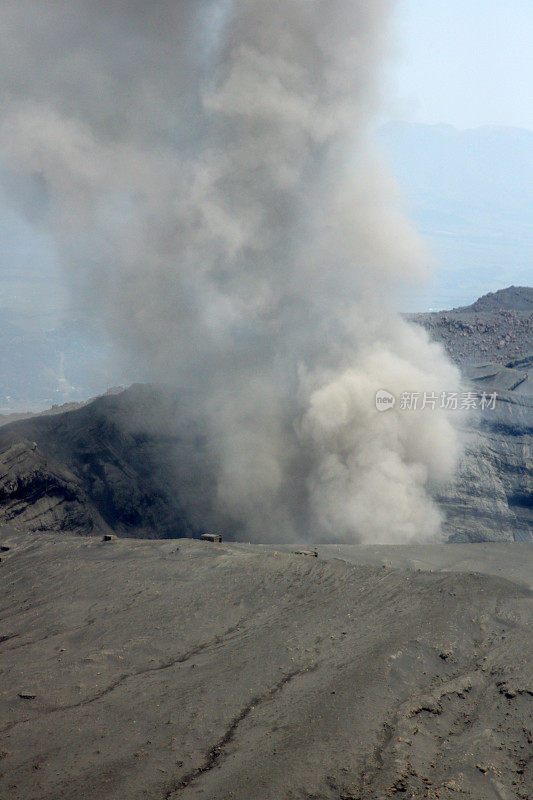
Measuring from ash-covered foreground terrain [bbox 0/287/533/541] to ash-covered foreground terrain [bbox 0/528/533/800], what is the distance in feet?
23.3

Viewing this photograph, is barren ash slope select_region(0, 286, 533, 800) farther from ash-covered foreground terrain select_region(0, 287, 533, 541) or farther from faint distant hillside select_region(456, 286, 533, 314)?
faint distant hillside select_region(456, 286, 533, 314)

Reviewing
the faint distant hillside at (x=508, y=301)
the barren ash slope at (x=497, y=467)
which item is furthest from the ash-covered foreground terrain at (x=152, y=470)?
the faint distant hillside at (x=508, y=301)

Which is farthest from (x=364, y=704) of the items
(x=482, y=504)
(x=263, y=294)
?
(x=263, y=294)

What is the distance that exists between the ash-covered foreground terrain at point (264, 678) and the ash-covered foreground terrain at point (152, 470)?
7.10m

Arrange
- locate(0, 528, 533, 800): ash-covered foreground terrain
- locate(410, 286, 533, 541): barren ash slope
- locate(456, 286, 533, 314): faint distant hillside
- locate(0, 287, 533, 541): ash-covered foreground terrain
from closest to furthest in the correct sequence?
locate(0, 528, 533, 800): ash-covered foreground terrain < locate(0, 287, 533, 541): ash-covered foreground terrain < locate(410, 286, 533, 541): barren ash slope < locate(456, 286, 533, 314): faint distant hillside

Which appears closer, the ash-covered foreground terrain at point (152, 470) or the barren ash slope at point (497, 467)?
the ash-covered foreground terrain at point (152, 470)

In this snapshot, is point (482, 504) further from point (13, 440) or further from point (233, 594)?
point (13, 440)

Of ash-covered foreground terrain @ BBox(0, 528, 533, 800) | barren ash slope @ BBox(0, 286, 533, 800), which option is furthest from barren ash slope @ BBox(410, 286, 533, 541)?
ash-covered foreground terrain @ BBox(0, 528, 533, 800)

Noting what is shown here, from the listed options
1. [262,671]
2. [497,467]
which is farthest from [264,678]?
[497,467]

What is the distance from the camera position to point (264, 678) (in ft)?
27.3

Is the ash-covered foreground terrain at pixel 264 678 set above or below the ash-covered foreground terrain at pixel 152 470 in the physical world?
below

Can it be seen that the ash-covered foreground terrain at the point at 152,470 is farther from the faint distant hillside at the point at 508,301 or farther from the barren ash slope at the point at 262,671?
the faint distant hillside at the point at 508,301

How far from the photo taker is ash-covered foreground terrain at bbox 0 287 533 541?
20016mm

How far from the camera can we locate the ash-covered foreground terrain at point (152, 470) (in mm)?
20016
